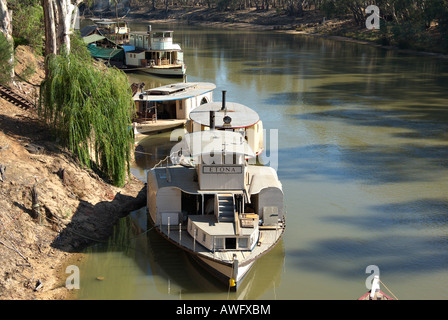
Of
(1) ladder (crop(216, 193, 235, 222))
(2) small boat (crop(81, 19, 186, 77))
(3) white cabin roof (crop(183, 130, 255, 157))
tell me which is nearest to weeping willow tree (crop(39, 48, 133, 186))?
(3) white cabin roof (crop(183, 130, 255, 157))

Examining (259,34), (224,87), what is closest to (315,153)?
(224,87)

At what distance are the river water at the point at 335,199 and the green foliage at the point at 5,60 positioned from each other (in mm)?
7848

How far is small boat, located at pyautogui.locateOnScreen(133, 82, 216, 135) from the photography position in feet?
111

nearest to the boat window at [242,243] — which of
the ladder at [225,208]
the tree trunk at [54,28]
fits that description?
the ladder at [225,208]

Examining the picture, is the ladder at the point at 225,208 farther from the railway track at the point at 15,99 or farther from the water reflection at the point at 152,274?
the railway track at the point at 15,99

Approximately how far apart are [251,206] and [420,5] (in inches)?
2733

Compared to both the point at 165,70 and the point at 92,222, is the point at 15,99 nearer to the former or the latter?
the point at 92,222

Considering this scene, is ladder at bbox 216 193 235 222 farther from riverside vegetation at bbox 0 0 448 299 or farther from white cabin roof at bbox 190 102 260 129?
white cabin roof at bbox 190 102 260 129

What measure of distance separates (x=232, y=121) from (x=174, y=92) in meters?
9.43

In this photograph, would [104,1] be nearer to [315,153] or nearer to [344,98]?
[344,98]

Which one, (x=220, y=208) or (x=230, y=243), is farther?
(x=220, y=208)

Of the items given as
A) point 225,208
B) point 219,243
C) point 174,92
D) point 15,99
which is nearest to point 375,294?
point 219,243

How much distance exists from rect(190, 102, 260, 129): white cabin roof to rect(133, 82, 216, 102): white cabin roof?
4.73m

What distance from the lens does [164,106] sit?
1417 inches
